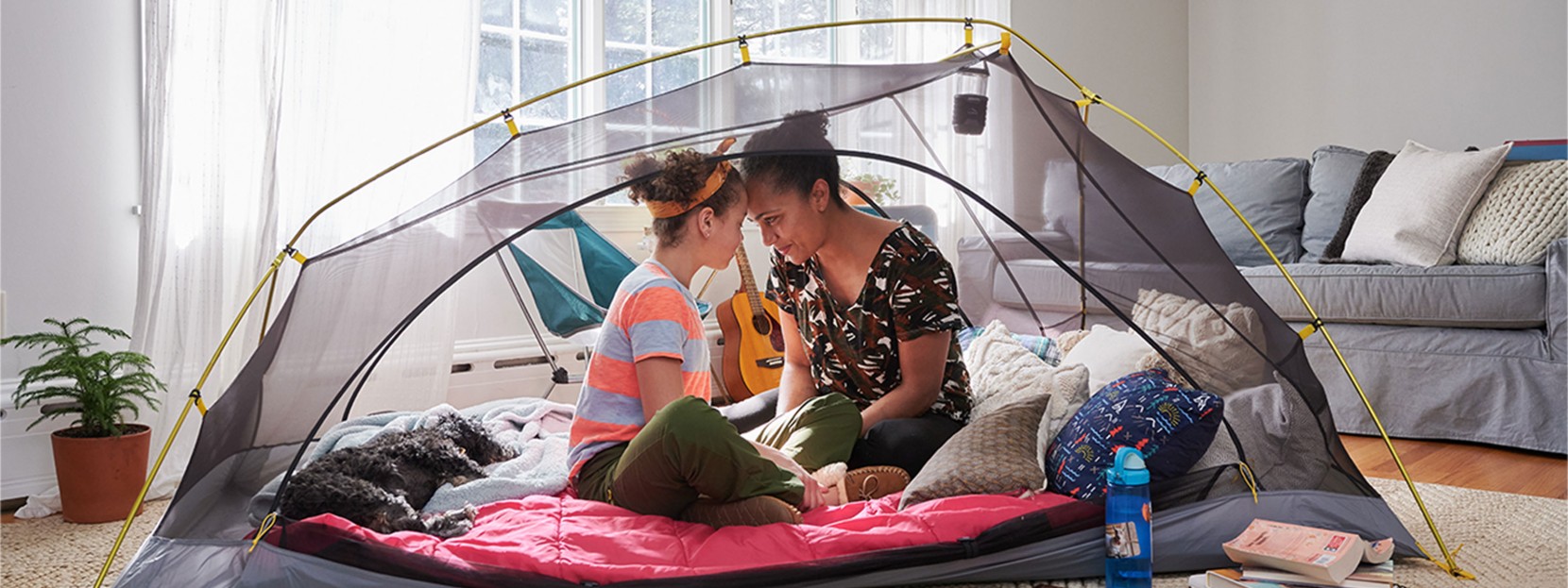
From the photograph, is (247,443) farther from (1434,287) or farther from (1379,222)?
(1379,222)

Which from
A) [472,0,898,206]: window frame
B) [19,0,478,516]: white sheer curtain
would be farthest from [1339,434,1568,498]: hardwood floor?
[19,0,478,516]: white sheer curtain

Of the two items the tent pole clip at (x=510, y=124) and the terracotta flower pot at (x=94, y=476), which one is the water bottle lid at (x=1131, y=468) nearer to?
the tent pole clip at (x=510, y=124)

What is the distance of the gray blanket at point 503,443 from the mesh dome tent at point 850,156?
0.11 m

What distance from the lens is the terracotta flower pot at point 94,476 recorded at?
8.31 feet

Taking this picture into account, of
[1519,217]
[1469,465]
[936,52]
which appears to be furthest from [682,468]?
[936,52]

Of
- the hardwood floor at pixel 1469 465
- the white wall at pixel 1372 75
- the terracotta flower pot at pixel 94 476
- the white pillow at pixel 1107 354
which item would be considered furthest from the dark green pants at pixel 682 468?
the white wall at pixel 1372 75

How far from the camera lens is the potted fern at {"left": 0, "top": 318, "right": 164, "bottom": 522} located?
2533mm

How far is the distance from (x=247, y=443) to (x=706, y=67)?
275cm

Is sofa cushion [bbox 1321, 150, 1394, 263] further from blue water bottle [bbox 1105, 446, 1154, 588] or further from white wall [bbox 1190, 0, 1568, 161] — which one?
blue water bottle [bbox 1105, 446, 1154, 588]

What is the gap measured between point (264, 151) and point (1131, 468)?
234 centimetres

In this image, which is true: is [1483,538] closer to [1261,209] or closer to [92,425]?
[1261,209]

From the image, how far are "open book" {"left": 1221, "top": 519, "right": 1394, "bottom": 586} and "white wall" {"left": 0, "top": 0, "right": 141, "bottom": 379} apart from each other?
2.61m

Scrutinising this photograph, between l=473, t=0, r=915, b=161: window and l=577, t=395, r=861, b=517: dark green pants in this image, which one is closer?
l=577, t=395, r=861, b=517: dark green pants

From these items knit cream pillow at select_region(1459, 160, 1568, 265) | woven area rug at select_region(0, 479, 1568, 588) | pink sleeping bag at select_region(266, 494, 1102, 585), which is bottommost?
woven area rug at select_region(0, 479, 1568, 588)
